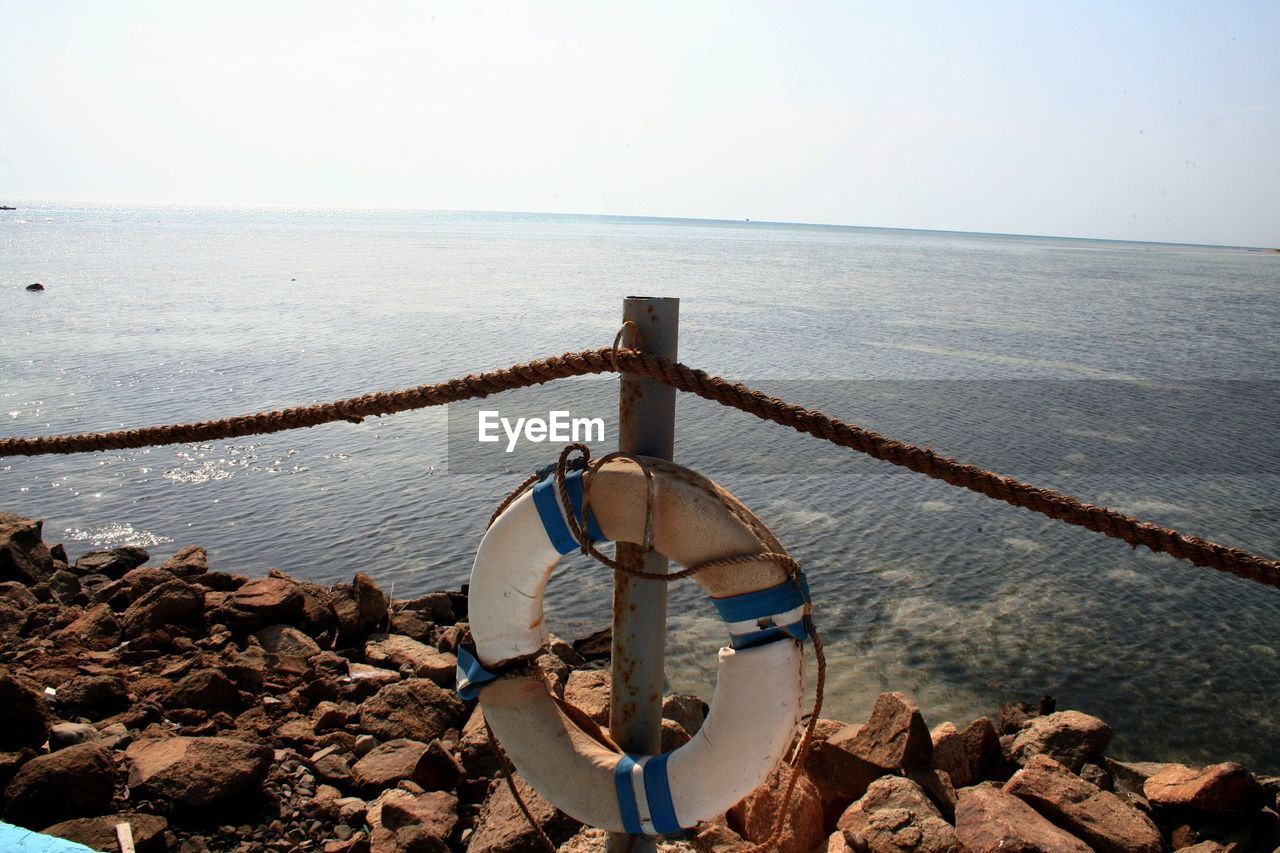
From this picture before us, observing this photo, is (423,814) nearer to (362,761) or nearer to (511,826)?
(511,826)

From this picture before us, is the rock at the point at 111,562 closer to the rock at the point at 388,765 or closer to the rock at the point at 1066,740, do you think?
the rock at the point at 388,765

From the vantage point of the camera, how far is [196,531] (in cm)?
754

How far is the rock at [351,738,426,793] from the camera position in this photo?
3.37 metres

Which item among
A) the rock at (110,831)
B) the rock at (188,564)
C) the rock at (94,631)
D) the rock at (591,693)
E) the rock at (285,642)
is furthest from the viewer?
the rock at (188,564)

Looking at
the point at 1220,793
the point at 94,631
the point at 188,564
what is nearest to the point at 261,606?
the point at 94,631

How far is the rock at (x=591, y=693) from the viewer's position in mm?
3844

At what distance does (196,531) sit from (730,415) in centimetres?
608

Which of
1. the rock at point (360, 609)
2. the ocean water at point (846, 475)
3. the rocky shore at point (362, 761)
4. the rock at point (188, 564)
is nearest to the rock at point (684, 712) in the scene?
the rocky shore at point (362, 761)

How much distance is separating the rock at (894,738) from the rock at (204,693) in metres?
2.57

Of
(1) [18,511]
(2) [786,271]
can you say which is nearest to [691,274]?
(2) [786,271]

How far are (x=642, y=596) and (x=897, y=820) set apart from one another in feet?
5.09

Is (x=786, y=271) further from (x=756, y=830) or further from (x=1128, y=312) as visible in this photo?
(x=756, y=830)

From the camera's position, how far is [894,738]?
3678 millimetres

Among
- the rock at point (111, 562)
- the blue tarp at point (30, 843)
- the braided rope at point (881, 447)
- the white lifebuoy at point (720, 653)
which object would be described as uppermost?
the braided rope at point (881, 447)
